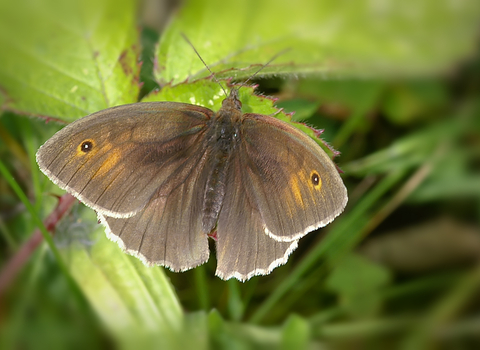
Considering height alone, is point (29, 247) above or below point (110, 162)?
below

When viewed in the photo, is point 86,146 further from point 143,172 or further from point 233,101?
point 233,101

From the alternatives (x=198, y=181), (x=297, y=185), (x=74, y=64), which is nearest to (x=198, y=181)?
(x=198, y=181)

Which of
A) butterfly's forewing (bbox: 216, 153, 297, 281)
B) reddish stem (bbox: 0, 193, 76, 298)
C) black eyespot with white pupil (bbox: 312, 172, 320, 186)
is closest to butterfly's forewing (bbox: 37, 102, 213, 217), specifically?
butterfly's forewing (bbox: 216, 153, 297, 281)

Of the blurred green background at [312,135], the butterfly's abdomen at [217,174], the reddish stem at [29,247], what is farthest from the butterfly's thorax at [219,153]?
the reddish stem at [29,247]

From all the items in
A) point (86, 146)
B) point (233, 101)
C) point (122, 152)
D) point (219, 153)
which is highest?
point (86, 146)

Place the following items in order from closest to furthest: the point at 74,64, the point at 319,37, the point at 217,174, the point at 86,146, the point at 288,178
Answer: the point at 86,146 < the point at 288,178 < the point at 217,174 < the point at 74,64 < the point at 319,37

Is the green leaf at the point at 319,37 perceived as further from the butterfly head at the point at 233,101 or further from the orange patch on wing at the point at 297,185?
the orange patch on wing at the point at 297,185

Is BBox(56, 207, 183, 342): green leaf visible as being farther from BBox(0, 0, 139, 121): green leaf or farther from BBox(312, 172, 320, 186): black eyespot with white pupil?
BBox(312, 172, 320, 186): black eyespot with white pupil
